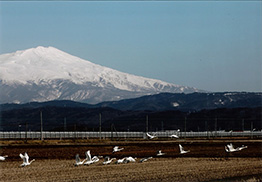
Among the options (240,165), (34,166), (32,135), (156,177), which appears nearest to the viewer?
(156,177)

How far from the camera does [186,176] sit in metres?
28.8

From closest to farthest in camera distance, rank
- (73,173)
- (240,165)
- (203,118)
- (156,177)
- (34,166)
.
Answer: (156,177) → (73,173) → (240,165) → (34,166) → (203,118)

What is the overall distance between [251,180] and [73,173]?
950 centimetres

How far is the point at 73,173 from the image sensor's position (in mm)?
31219

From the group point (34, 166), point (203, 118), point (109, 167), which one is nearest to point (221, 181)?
point (109, 167)

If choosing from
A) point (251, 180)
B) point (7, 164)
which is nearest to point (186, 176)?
point (251, 180)

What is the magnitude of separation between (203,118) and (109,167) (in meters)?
159

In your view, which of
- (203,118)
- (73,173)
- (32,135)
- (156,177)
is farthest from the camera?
(203,118)

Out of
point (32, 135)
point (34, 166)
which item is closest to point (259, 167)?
point (34, 166)

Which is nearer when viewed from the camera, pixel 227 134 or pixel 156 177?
pixel 156 177

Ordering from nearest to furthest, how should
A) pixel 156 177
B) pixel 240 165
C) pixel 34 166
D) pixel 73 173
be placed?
pixel 156 177 < pixel 73 173 < pixel 240 165 < pixel 34 166

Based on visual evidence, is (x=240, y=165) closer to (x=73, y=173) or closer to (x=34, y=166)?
(x=73, y=173)

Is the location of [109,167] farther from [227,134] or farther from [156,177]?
[227,134]

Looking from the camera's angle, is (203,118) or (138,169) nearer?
(138,169)
